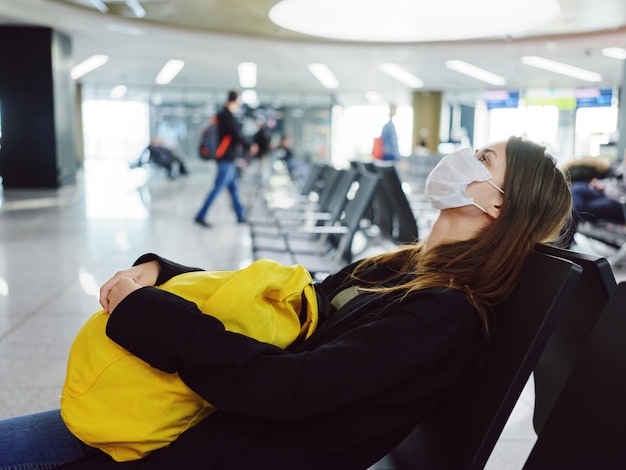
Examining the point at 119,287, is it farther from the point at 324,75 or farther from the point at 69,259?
the point at 324,75

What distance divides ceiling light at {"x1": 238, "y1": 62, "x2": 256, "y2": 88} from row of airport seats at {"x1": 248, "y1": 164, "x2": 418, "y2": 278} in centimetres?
1158

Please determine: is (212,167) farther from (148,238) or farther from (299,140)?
(148,238)

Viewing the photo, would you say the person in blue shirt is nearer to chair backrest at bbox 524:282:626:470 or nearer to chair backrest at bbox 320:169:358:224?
chair backrest at bbox 320:169:358:224

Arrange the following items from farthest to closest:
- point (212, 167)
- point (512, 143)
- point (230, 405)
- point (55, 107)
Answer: point (212, 167) → point (55, 107) → point (512, 143) → point (230, 405)

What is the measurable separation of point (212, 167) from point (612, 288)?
83.5 feet

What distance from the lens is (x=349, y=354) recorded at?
1.05 metres

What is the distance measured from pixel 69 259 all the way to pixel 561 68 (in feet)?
48.3

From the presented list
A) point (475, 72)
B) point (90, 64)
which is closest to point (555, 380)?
point (475, 72)

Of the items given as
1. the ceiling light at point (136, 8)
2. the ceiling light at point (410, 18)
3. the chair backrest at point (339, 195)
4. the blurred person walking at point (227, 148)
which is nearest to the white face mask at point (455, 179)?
the chair backrest at point (339, 195)

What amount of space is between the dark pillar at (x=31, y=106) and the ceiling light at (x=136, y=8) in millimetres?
2721

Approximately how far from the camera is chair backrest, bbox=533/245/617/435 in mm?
1132

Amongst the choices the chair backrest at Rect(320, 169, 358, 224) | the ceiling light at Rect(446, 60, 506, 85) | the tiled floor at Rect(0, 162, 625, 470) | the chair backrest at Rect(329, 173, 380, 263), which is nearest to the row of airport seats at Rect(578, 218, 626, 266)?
the tiled floor at Rect(0, 162, 625, 470)

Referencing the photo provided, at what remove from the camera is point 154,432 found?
3.63ft

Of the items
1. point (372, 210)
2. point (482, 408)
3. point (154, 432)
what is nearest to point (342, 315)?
point (482, 408)
